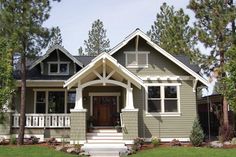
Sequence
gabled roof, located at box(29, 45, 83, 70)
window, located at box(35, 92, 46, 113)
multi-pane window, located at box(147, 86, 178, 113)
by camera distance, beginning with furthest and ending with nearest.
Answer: window, located at box(35, 92, 46, 113) < gabled roof, located at box(29, 45, 83, 70) < multi-pane window, located at box(147, 86, 178, 113)

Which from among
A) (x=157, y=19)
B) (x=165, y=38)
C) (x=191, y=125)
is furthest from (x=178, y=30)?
(x=191, y=125)

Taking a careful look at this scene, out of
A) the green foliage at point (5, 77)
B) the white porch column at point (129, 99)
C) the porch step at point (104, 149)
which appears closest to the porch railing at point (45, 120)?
the green foliage at point (5, 77)

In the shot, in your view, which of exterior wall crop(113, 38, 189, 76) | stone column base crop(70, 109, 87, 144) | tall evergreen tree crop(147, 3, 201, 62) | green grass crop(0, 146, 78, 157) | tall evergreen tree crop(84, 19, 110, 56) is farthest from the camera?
tall evergreen tree crop(84, 19, 110, 56)

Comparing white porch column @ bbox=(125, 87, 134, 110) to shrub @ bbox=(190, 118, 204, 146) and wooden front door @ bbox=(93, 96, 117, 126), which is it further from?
shrub @ bbox=(190, 118, 204, 146)

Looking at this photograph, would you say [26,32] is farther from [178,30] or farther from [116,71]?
[178,30]

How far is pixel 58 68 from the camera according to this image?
78.2 ft

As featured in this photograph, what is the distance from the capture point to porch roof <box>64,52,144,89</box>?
19.7 m

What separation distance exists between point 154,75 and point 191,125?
3.75 m

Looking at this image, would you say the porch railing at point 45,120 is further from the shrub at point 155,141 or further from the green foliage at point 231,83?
the green foliage at point 231,83

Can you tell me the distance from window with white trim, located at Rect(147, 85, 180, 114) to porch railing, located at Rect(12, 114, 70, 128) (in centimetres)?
509

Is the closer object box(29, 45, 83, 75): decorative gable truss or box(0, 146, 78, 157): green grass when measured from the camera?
box(0, 146, 78, 157): green grass

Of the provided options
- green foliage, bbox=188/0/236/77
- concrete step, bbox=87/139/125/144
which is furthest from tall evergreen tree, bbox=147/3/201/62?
concrete step, bbox=87/139/125/144

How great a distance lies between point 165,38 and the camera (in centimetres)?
4044

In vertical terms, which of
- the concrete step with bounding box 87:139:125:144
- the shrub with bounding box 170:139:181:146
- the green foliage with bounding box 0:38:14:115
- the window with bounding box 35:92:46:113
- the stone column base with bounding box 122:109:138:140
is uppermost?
the green foliage with bounding box 0:38:14:115
